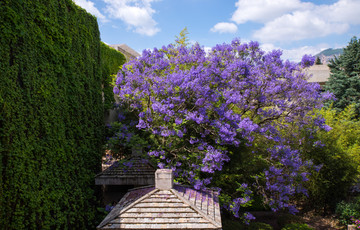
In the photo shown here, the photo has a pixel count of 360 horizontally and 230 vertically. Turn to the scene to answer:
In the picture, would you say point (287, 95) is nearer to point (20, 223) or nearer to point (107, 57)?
point (107, 57)

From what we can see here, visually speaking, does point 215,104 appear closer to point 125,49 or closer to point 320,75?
point 125,49

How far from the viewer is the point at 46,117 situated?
6676 millimetres

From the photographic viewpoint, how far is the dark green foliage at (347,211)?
Result: 42.0 ft

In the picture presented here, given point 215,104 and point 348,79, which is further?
point 348,79

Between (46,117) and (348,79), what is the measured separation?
2442cm

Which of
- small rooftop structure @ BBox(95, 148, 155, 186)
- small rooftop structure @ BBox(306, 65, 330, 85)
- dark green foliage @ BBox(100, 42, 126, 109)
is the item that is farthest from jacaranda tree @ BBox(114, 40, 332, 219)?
small rooftop structure @ BBox(306, 65, 330, 85)

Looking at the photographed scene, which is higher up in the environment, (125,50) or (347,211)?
(125,50)

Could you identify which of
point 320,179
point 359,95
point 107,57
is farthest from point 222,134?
point 359,95

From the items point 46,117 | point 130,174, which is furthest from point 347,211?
point 46,117

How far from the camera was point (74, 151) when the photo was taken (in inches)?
313

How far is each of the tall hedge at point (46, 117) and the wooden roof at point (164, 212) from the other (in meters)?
1.81

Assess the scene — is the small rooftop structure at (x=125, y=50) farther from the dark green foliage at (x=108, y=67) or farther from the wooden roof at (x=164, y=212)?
the wooden roof at (x=164, y=212)

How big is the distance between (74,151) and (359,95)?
2369 cm

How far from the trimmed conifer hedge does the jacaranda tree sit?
192 centimetres
